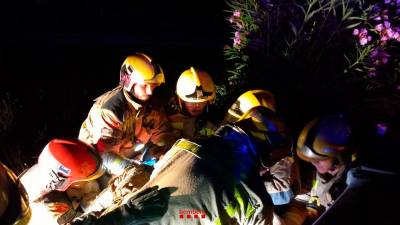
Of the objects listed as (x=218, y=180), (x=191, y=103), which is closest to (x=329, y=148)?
(x=218, y=180)

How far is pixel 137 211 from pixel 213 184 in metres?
0.59

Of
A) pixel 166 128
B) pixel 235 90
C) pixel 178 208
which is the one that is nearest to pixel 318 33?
pixel 235 90

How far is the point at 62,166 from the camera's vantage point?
349 centimetres

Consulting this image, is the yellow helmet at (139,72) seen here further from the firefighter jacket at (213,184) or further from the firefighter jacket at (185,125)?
the firefighter jacket at (213,184)

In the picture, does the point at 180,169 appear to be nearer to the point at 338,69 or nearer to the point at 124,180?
the point at 124,180

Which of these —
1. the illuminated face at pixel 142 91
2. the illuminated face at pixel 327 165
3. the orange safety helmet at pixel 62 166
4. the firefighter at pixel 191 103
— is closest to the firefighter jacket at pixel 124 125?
the illuminated face at pixel 142 91

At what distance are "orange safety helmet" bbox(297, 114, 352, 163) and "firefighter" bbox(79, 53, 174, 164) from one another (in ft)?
8.08

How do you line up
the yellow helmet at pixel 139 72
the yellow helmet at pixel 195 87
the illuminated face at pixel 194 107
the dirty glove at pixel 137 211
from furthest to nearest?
the illuminated face at pixel 194 107
the yellow helmet at pixel 195 87
the yellow helmet at pixel 139 72
the dirty glove at pixel 137 211

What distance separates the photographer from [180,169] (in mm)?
3018

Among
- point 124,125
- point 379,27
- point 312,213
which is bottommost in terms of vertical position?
point 312,213

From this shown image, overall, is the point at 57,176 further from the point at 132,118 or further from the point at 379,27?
the point at 379,27

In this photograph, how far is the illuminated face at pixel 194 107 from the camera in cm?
607

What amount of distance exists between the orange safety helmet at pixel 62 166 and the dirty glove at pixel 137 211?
74 centimetres

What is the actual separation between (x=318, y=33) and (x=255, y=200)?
4.86 metres
